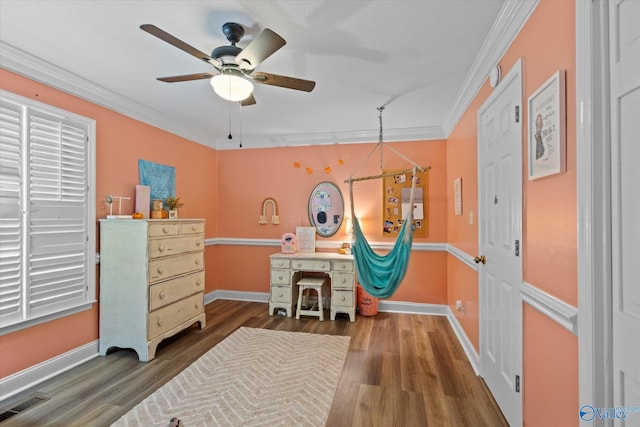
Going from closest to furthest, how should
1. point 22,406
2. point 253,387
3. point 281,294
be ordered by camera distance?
point 22,406
point 253,387
point 281,294

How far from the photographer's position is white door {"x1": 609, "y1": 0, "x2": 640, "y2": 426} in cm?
86

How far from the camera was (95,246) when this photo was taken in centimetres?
260

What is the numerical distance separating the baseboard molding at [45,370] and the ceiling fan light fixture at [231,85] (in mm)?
2477

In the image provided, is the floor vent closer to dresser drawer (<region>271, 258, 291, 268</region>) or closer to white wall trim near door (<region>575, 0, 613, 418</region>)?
dresser drawer (<region>271, 258, 291, 268</region>)

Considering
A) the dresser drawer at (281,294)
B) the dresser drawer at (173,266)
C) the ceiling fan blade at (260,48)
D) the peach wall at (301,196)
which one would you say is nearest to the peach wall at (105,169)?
the peach wall at (301,196)

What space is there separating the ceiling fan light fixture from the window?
156 centimetres

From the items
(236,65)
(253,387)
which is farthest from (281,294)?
(236,65)

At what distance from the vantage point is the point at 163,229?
271 cm

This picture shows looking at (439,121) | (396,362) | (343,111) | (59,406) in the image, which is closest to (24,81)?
(59,406)

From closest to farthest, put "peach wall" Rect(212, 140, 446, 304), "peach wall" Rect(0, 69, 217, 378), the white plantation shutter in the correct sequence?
the white plantation shutter
"peach wall" Rect(0, 69, 217, 378)
"peach wall" Rect(212, 140, 446, 304)

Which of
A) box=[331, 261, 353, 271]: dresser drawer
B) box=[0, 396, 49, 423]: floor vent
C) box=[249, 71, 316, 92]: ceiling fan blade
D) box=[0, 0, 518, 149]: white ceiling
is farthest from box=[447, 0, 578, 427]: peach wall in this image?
box=[0, 396, 49, 423]: floor vent

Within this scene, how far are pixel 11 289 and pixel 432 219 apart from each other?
406 cm

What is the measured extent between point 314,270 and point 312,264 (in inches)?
3.0

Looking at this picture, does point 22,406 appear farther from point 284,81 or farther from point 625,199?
point 625,199
